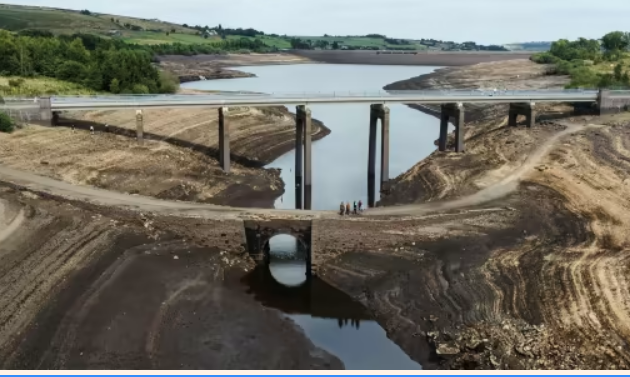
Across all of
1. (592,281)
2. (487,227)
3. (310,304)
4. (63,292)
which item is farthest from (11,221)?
(592,281)

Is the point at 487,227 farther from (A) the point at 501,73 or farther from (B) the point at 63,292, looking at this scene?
(A) the point at 501,73

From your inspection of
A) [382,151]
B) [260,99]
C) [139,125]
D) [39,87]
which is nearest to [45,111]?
[139,125]

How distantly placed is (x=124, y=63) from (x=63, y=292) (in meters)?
52.7

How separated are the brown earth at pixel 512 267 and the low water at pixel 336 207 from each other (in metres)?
1.12

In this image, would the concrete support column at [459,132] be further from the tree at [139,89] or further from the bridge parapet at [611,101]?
the tree at [139,89]

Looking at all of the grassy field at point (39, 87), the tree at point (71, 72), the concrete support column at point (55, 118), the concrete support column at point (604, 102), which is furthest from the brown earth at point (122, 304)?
the concrete support column at point (604, 102)

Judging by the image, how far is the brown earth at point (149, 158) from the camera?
51188mm

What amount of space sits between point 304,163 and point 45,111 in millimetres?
24503

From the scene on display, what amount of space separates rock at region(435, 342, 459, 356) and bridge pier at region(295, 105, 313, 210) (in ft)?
90.4

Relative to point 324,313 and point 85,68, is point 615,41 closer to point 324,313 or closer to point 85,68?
point 85,68

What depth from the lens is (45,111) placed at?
189 feet

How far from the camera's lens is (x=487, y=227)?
42344 mm

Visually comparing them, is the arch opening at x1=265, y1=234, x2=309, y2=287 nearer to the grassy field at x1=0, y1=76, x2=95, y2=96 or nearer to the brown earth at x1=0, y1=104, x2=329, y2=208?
the brown earth at x1=0, y1=104, x2=329, y2=208

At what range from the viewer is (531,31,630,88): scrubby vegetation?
95.1 m
